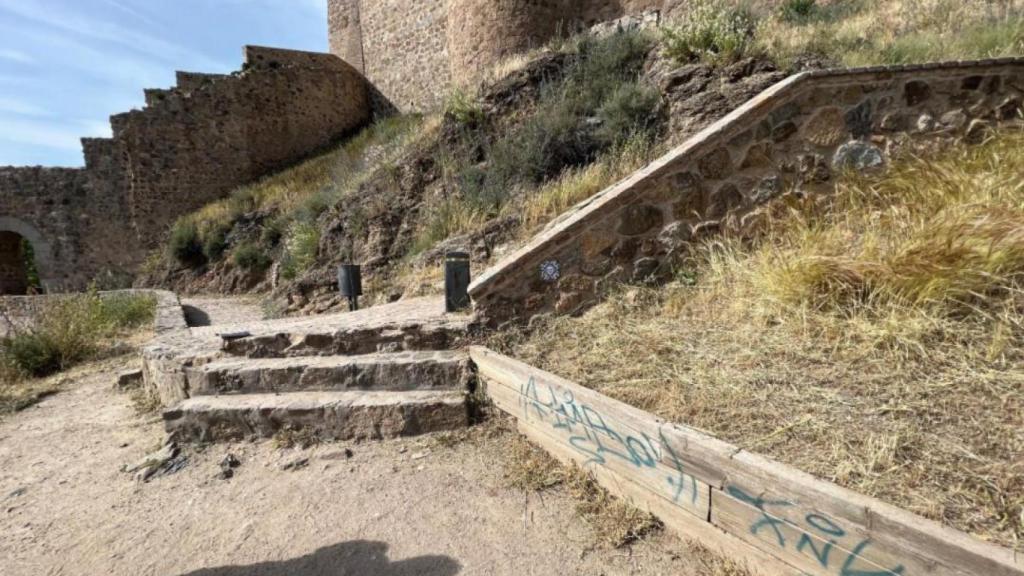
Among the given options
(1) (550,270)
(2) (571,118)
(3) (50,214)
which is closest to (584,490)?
(1) (550,270)

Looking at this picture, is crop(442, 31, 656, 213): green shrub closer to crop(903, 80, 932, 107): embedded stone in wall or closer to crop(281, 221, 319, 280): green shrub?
crop(903, 80, 932, 107): embedded stone in wall

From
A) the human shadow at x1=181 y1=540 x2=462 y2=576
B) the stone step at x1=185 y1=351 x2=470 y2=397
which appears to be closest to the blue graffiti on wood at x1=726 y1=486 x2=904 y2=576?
the human shadow at x1=181 y1=540 x2=462 y2=576

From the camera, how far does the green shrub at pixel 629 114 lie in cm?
555

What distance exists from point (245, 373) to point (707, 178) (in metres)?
3.56

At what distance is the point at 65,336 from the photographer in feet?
18.1

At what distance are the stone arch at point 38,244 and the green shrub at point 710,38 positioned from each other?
668 inches

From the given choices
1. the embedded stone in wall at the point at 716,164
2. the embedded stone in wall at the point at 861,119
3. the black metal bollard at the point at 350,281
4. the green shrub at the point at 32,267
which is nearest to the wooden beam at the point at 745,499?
the embedded stone in wall at the point at 716,164

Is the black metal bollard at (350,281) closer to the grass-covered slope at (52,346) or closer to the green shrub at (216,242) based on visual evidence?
the grass-covered slope at (52,346)

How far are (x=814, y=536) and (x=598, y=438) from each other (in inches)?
36.6

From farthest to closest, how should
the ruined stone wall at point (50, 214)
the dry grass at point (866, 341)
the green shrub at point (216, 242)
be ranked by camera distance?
1. the ruined stone wall at point (50, 214)
2. the green shrub at point (216, 242)
3. the dry grass at point (866, 341)

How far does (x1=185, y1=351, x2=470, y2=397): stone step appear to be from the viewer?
3.13m

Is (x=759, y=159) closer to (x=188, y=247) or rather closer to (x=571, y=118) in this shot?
(x=571, y=118)

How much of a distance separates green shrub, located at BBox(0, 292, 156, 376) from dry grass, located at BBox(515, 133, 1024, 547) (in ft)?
18.8

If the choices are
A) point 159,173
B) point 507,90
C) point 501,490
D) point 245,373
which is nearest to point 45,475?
point 245,373
